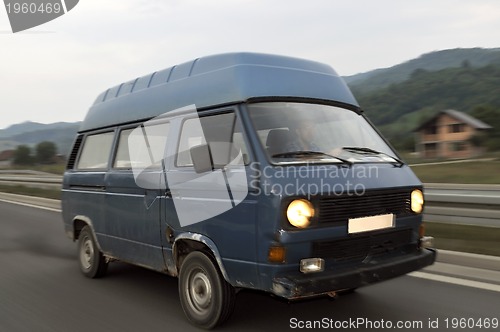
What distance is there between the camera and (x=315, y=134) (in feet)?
14.0

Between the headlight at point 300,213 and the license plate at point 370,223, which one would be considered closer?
the headlight at point 300,213

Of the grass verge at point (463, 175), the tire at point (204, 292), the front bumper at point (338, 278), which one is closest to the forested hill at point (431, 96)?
the grass verge at point (463, 175)

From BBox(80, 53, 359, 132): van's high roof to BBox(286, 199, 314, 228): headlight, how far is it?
3.43ft

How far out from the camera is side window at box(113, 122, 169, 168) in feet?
15.7

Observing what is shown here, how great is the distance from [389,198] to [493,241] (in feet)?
10.6

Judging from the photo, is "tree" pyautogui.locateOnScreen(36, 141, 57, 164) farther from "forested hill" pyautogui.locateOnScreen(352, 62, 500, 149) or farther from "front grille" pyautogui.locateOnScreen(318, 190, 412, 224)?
"front grille" pyautogui.locateOnScreen(318, 190, 412, 224)

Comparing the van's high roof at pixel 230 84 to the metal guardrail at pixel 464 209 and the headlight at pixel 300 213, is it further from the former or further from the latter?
the metal guardrail at pixel 464 209

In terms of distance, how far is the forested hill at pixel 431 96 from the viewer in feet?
362

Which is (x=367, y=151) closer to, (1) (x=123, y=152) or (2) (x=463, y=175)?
(1) (x=123, y=152)

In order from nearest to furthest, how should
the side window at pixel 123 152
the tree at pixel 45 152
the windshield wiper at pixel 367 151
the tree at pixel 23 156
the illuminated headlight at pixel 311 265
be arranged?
the illuminated headlight at pixel 311 265
the windshield wiper at pixel 367 151
the side window at pixel 123 152
the tree at pixel 45 152
the tree at pixel 23 156

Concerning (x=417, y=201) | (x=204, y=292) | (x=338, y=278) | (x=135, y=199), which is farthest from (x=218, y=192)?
(x=417, y=201)

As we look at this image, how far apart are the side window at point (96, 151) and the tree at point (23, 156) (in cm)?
11706

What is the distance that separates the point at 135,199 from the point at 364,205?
7.74ft

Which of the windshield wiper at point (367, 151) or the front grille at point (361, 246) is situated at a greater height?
the windshield wiper at point (367, 151)
